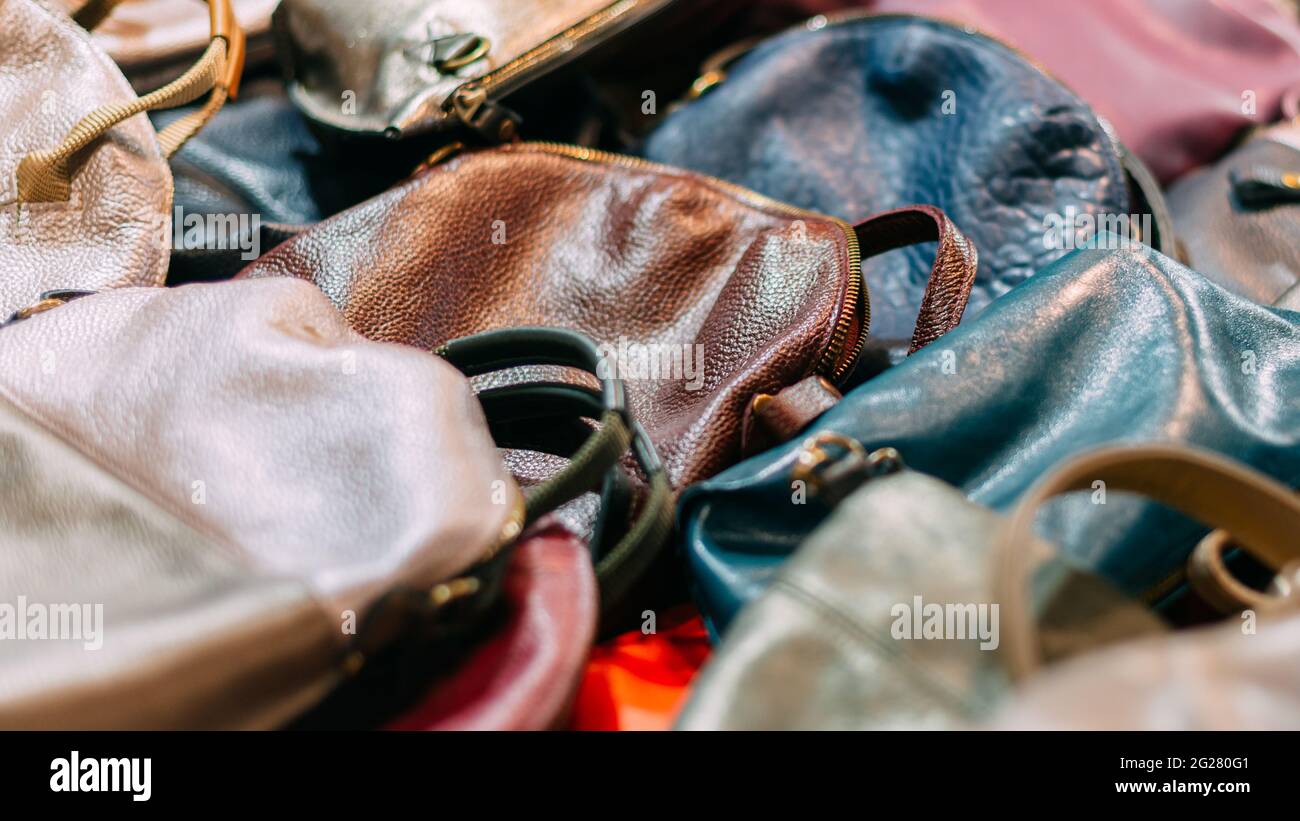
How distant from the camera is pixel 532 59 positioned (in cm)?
88

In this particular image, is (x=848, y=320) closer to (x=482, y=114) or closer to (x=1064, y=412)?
(x=1064, y=412)

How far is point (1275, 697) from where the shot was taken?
38cm

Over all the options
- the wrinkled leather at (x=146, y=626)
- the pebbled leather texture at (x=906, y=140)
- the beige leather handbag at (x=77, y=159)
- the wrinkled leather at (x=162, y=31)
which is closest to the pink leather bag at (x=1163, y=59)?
the pebbled leather texture at (x=906, y=140)

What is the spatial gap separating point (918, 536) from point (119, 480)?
1.35 feet

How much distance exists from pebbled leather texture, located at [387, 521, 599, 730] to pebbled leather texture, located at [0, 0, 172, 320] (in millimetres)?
452

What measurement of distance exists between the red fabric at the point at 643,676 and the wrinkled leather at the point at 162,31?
72 centimetres

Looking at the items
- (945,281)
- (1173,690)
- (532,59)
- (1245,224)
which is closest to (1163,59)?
(1245,224)

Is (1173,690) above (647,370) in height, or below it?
above

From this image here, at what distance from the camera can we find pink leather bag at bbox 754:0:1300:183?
104 cm

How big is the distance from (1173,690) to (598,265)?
54 centimetres

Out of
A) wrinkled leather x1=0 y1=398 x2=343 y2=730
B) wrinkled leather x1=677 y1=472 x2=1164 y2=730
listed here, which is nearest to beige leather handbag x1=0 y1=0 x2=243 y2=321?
wrinkled leather x1=0 y1=398 x2=343 y2=730

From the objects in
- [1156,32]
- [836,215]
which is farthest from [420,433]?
[1156,32]

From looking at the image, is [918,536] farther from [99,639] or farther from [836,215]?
[836,215]
